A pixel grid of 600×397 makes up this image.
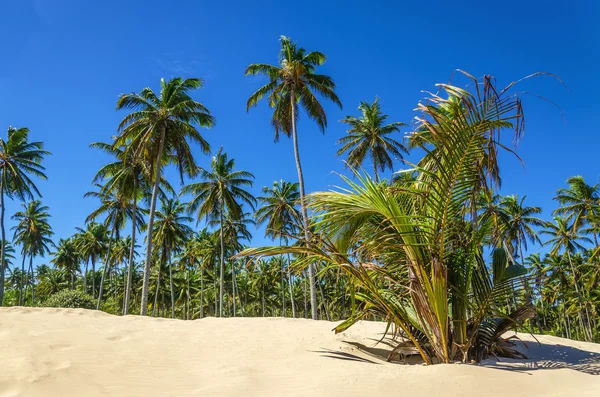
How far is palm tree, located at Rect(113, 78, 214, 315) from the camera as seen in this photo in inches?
768

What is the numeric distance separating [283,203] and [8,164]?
767 inches

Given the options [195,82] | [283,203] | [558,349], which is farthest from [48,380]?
[283,203]

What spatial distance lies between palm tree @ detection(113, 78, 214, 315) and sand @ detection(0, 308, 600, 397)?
1346 cm

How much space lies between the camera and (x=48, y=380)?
3.97 meters

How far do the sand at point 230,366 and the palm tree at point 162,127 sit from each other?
44.2 feet

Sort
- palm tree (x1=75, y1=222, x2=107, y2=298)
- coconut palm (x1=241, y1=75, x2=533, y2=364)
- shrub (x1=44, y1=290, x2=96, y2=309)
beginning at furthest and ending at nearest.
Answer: palm tree (x1=75, y1=222, x2=107, y2=298) → shrub (x1=44, y1=290, x2=96, y2=309) → coconut palm (x1=241, y1=75, x2=533, y2=364)

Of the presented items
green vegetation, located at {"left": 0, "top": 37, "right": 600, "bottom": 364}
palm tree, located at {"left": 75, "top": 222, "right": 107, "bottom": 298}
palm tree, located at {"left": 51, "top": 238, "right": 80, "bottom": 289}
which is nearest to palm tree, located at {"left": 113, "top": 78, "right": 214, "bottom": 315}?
green vegetation, located at {"left": 0, "top": 37, "right": 600, "bottom": 364}

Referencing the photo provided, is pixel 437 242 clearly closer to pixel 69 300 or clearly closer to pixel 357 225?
pixel 357 225

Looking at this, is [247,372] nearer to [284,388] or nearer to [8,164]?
[284,388]

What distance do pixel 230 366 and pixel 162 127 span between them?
17.0 metres

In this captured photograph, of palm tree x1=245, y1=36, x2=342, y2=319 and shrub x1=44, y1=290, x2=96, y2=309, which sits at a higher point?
palm tree x1=245, y1=36, x2=342, y2=319

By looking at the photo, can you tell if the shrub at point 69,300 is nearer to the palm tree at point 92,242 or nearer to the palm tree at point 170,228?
the palm tree at point 170,228

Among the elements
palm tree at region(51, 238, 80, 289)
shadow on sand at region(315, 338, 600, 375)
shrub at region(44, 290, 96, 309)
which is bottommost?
shadow on sand at region(315, 338, 600, 375)

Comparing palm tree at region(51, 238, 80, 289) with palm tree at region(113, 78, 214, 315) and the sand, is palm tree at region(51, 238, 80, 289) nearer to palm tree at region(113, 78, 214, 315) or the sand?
palm tree at region(113, 78, 214, 315)
